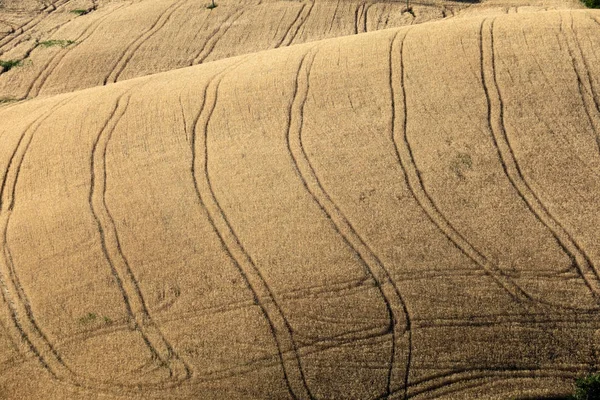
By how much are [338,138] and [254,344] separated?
4.41m

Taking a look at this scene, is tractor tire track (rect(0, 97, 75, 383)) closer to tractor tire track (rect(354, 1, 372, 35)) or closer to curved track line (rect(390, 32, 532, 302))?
curved track line (rect(390, 32, 532, 302))

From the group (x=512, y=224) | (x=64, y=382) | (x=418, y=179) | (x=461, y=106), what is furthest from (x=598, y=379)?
(x=64, y=382)

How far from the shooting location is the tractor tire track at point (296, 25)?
17875 mm

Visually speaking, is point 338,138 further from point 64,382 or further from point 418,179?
point 64,382

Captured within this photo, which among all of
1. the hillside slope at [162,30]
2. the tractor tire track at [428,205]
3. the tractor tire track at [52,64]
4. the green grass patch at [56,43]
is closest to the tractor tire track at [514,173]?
the tractor tire track at [428,205]

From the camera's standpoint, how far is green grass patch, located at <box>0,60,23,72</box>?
669 inches

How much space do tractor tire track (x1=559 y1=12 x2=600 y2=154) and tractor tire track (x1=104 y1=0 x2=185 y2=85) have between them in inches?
472

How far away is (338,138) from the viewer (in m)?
10.3

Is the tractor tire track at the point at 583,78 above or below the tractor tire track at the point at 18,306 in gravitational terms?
below

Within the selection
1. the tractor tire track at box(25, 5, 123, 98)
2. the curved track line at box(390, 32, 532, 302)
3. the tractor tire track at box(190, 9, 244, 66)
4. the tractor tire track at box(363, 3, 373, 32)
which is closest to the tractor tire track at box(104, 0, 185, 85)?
the tractor tire track at box(25, 5, 123, 98)

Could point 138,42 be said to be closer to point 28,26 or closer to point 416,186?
point 28,26

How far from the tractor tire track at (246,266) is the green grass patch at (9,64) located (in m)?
9.13

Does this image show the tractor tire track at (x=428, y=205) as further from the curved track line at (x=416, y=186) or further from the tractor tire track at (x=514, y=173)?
the tractor tire track at (x=514, y=173)

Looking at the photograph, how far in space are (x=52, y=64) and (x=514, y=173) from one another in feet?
46.5
